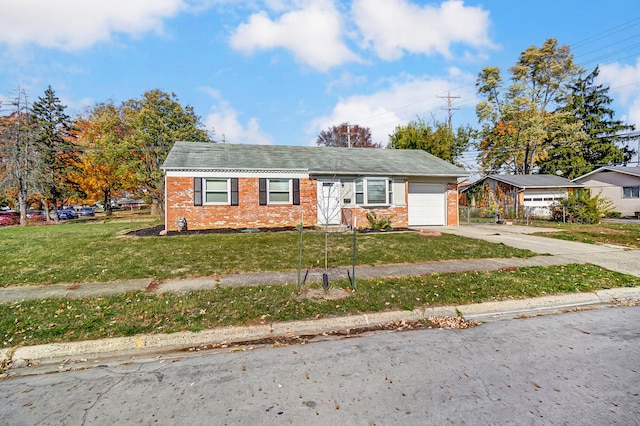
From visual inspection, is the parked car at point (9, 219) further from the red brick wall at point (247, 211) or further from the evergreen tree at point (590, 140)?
the evergreen tree at point (590, 140)

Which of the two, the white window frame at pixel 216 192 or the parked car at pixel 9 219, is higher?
the white window frame at pixel 216 192

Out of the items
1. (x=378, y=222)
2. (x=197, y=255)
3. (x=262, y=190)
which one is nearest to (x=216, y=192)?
(x=262, y=190)

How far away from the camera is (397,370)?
3.58 m

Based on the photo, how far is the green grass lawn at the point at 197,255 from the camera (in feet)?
25.2

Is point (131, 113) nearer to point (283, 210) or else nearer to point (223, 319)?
point (283, 210)

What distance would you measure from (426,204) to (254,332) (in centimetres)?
1569

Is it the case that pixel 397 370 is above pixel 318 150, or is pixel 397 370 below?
below

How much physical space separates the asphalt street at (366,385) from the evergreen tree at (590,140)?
140 ft

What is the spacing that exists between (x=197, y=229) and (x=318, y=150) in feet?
27.8

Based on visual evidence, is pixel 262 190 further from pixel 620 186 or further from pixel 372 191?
pixel 620 186

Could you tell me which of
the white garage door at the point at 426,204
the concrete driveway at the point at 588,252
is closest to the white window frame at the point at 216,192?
the white garage door at the point at 426,204

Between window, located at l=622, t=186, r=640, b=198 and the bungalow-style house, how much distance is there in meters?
19.9

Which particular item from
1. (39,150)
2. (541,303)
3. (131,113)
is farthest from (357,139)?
(541,303)

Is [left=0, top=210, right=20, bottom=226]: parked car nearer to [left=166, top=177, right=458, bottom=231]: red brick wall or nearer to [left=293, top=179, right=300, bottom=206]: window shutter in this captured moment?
[left=166, top=177, right=458, bottom=231]: red brick wall
